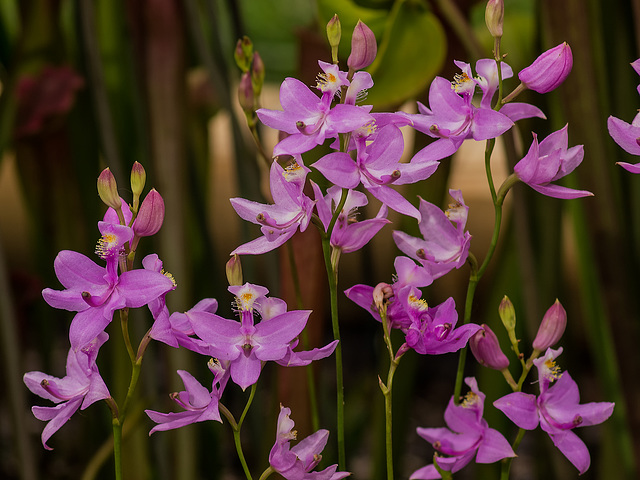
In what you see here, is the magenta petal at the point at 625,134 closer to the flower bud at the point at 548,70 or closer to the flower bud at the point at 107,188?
the flower bud at the point at 548,70

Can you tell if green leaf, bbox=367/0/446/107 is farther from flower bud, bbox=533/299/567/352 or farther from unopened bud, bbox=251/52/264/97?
flower bud, bbox=533/299/567/352

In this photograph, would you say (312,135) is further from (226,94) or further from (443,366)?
(443,366)

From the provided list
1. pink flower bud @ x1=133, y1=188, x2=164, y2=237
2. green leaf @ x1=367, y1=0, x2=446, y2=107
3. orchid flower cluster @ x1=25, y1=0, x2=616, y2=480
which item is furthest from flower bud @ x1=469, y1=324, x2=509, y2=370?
green leaf @ x1=367, y1=0, x2=446, y2=107

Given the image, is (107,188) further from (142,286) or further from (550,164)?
(550,164)

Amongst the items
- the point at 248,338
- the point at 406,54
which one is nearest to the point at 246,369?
the point at 248,338

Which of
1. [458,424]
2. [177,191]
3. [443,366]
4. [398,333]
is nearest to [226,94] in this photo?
[177,191]

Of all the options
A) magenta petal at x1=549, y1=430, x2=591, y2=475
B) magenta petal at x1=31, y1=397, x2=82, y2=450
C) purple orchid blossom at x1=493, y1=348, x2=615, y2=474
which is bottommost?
magenta petal at x1=549, y1=430, x2=591, y2=475

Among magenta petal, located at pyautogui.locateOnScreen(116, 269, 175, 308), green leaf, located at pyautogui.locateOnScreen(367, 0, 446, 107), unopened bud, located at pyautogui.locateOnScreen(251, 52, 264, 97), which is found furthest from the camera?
green leaf, located at pyautogui.locateOnScreen(367, 0, 446, 107)
